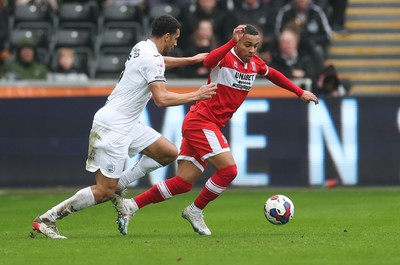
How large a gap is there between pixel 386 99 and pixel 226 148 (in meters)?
7.46

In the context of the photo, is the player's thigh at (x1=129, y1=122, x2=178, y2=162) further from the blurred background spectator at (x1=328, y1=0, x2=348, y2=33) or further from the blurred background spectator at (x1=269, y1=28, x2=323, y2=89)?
the blurred background spectator at (x1=328, y1=0, x2=348, y2=33)

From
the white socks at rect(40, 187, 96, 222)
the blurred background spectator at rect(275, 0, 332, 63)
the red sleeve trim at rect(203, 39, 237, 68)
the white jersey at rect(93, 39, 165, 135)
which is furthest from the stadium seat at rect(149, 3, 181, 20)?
the white socks at rect(40, 187, 96, 222)

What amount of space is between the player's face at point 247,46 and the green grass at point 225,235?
6.31 ft

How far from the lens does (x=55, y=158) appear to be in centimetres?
1942

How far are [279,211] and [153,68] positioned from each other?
2195 millimetres

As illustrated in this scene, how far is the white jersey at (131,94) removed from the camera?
1143 cm

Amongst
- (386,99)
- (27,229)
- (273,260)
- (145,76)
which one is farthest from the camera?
(386,99)

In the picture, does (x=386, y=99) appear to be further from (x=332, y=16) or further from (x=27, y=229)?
(x=27, y=229)

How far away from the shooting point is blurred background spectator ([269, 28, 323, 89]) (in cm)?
2019

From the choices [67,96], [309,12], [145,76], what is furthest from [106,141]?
[309,12]

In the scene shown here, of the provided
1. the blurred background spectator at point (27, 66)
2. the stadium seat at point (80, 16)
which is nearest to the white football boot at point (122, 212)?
the blurred background spectator at point (27, 66)

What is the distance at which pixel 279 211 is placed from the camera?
12164mm

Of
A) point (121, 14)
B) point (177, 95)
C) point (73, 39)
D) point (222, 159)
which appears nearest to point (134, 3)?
point (121, 14)

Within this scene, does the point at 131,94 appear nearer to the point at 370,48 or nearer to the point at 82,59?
the point at 82,59
